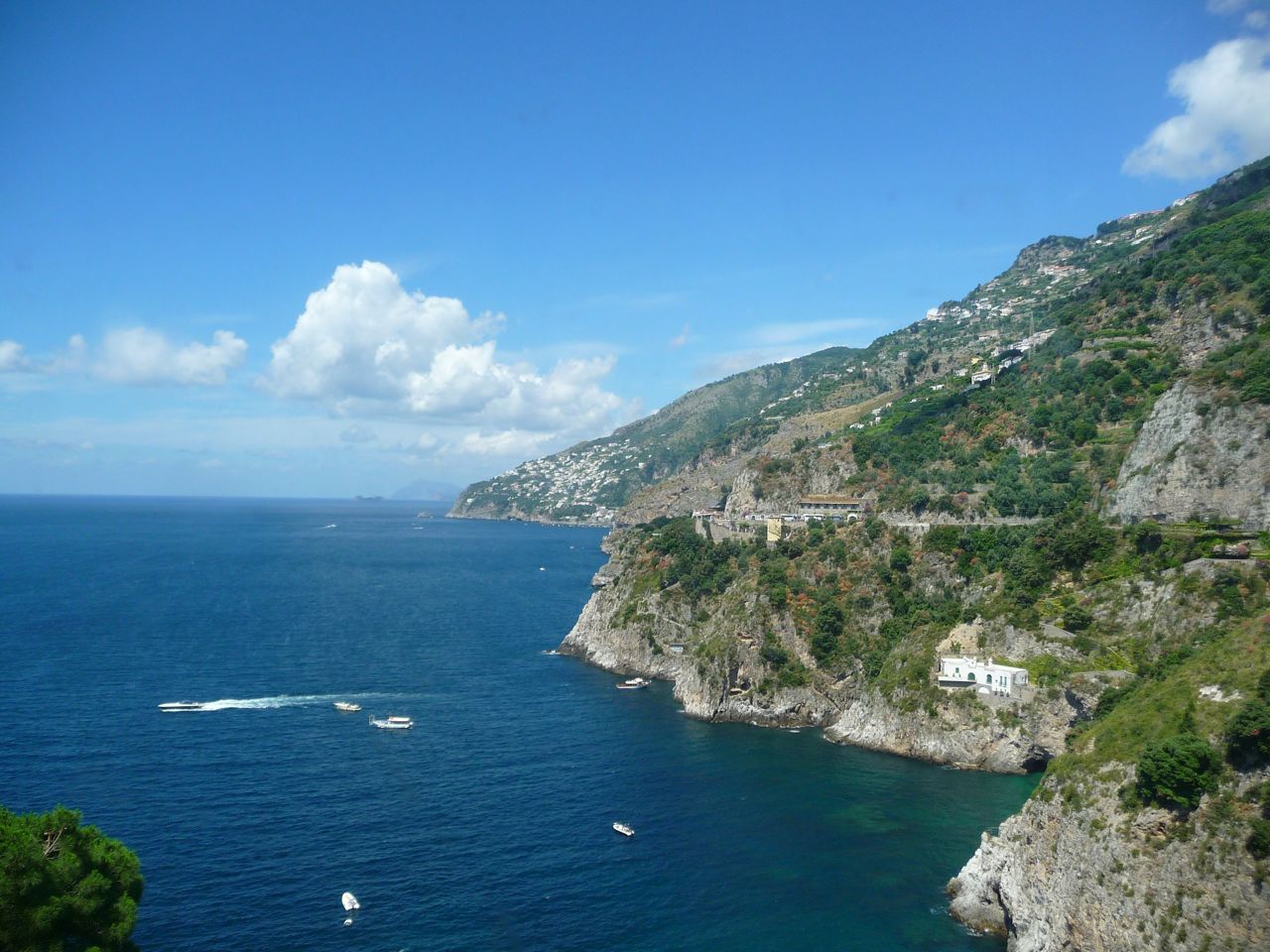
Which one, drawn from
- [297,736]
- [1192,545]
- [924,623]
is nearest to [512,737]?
[297,736]

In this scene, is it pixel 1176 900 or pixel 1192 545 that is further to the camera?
pixel 1192 545

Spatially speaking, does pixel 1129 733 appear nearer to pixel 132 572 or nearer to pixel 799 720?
pixel 799 720

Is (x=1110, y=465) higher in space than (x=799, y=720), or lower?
higher

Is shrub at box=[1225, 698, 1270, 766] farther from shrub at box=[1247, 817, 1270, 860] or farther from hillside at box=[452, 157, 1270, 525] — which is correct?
hillside at box=[452, 157, 1270, 525]

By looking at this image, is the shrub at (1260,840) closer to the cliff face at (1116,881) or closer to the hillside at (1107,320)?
the cliff face at (1116,881)

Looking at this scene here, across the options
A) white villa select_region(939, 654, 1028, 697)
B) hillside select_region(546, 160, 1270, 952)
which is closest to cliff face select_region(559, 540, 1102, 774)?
hillside select_region(546, 160, 1270, 952)

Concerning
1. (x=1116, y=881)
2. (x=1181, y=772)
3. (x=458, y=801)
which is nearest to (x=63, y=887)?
(x=458, y=801)
